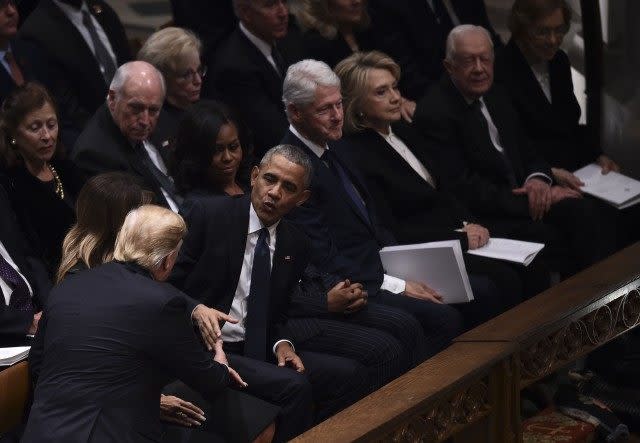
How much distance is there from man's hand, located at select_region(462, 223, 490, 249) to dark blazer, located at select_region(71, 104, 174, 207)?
1285mm

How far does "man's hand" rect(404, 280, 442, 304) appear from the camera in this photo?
5.06 metres

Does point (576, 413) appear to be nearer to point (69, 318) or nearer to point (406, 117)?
point (406, 117)

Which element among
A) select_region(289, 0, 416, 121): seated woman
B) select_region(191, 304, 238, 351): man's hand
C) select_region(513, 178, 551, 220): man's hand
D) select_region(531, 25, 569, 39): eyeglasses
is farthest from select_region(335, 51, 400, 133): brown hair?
select_region(191, 304, 238, 351): man's hand

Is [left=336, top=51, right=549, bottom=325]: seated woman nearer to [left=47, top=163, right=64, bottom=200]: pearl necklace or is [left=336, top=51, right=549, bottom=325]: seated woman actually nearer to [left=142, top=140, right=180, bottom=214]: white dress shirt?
[left=142, top=140, right=180, bottom=214]: white dress shirt

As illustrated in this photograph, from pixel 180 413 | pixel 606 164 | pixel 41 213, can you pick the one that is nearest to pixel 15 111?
pixel 41 213

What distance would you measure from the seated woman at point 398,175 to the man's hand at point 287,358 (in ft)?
3.34

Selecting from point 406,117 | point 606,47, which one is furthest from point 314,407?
point 606,47

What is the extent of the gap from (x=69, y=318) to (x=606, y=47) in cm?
359

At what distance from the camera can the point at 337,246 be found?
4.99m

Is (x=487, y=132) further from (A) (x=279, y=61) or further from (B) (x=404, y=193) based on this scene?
(A) (x=279, y=61)

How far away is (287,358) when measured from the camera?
436 cm

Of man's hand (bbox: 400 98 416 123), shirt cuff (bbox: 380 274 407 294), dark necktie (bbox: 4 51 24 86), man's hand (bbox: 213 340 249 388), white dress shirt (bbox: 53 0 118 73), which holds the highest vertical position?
white dress shirt (bbox: 53 0 118 73)

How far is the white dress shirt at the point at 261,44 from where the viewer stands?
18.4 ft

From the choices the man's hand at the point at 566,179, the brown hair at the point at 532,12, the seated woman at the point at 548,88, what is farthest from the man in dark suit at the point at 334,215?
the brown hair at the point at 532,12
